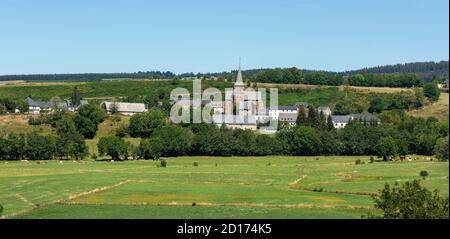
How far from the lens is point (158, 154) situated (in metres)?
120

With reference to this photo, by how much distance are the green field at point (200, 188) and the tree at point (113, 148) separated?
8013 millimetres

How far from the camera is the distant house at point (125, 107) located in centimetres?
17225

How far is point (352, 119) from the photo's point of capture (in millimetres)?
161375

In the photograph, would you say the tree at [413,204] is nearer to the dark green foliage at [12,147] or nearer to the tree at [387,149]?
the tree at [387,149]

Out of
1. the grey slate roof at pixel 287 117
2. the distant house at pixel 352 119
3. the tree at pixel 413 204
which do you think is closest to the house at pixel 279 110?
the grey slate roof at pixel 287 117

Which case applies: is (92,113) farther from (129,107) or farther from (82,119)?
(129,107)

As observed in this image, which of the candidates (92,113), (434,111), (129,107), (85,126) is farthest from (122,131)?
(434,111)

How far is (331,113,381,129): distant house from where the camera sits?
157m

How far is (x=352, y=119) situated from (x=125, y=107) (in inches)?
2233

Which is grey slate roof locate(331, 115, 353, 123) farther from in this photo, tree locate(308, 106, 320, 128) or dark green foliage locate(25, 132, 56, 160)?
dark green foliage locate(25, 132, 56, 160)

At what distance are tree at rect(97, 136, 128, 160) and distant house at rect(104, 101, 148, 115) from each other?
173 ft

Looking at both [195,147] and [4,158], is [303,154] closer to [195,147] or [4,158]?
[195,147]
